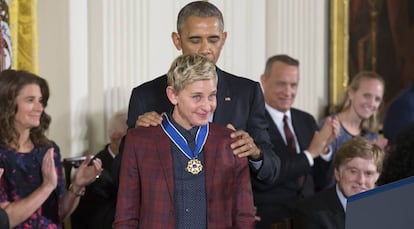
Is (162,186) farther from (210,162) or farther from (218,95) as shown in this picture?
(218,95)

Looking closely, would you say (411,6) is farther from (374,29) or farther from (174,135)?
(174,135)

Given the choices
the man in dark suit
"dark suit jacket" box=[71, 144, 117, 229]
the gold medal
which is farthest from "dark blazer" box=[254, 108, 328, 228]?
the gold medal

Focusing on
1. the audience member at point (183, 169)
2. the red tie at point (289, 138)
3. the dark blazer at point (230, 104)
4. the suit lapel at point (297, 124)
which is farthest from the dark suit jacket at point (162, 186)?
the suit lapel at point (297, 124)

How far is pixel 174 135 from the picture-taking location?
3803mm

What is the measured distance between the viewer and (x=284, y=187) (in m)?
5.97

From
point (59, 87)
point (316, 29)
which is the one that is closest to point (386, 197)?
point (59, 87)

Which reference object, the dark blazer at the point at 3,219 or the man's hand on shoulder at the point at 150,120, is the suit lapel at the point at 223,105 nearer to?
the man's hand on shoulder at the point at 150,120

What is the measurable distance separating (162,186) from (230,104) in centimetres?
77

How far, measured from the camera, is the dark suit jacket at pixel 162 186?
374cm

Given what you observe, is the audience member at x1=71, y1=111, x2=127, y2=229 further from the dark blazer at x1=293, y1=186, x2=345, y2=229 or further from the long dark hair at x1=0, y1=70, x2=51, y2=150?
the dark blazer at x1=293, y1=186, x2=345, y2=229

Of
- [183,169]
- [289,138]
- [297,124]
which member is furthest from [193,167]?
[297,124]

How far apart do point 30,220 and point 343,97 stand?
323 centimetres

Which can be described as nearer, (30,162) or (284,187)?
(30,162)

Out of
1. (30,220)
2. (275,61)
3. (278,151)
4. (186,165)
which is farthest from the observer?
(275,61)
